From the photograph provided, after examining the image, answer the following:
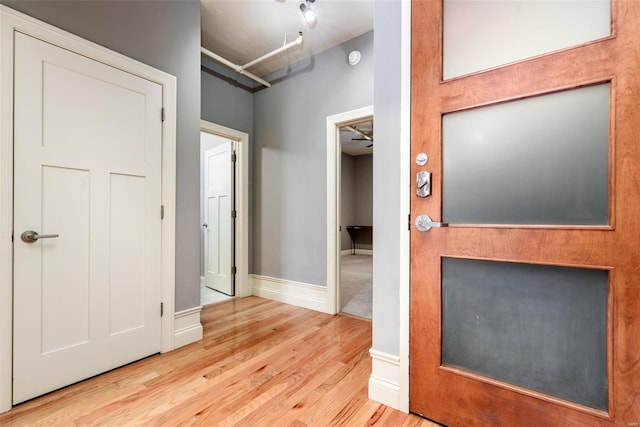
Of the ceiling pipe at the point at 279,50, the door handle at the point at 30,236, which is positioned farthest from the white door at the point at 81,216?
the ceiling pipe at the point at 279,50

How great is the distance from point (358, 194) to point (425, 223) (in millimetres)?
6667

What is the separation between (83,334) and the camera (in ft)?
5.65

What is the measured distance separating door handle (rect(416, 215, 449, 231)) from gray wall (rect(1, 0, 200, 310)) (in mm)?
1808

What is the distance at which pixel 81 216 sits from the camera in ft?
5.67

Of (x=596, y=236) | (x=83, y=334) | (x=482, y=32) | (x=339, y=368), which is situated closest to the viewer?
(x=596, y=236)

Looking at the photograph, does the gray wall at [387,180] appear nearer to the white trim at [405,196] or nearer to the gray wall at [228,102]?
the white trim at [405,196]

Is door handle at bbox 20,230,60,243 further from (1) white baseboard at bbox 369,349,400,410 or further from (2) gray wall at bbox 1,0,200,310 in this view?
(1) white baseboard at bbox 369,349,400,410

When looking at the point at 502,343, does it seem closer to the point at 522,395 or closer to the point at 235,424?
the point at 522,395

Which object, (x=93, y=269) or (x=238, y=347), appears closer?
(x=93, y=269)

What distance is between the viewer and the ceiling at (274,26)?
2.44 meters

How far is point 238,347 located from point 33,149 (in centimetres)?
179

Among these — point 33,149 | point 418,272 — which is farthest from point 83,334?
point 418,272

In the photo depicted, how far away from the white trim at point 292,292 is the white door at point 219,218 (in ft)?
1.23

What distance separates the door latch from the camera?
1348 mm
